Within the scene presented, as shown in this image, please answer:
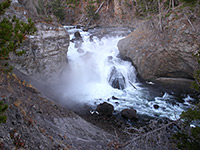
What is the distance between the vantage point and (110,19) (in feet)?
106

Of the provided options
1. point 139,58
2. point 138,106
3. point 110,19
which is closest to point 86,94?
point 138,106

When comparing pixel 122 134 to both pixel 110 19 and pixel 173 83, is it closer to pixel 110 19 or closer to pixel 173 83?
pixel 173 83

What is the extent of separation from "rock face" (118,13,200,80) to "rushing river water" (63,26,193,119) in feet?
4.52

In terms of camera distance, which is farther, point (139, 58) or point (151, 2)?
point (151, 2)

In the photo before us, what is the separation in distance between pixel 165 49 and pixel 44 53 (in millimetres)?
10653

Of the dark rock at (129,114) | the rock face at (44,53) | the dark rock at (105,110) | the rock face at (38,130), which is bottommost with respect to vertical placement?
the dark rock at (129,114)

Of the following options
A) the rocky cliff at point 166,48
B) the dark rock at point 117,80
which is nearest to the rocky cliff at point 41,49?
the dark rock at point 117,80

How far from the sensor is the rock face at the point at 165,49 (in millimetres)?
12593

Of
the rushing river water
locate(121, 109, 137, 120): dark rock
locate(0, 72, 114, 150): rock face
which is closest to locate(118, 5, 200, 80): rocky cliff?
the rushing river water

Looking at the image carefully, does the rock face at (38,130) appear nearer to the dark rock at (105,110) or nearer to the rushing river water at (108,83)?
the dark rock at (105,110)

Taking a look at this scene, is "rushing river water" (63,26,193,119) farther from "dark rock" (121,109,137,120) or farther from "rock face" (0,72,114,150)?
"rock face" (0,72,114,150)

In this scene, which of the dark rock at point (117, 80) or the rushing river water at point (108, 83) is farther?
the dark rock at point (117, 80)

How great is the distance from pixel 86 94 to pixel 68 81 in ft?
8.34

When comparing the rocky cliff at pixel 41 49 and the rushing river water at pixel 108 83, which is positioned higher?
the rocky cliff at pixel 41 49
